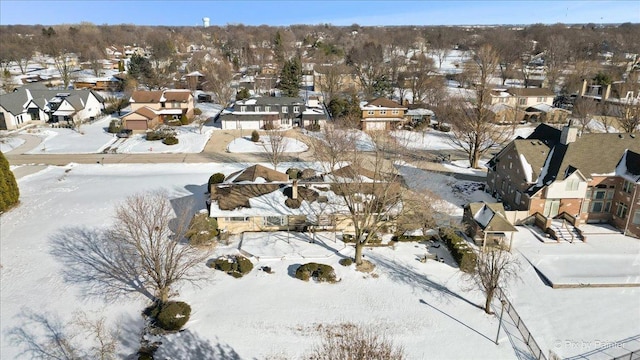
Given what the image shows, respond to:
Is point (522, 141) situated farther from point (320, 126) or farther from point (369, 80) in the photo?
point (369, 80)

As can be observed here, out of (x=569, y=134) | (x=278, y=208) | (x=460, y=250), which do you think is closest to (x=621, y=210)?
(x=569, y=134)

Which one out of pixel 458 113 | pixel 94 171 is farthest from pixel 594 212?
pixel 94 171

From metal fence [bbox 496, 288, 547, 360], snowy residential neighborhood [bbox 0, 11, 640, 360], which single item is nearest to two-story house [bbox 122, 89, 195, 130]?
snowy residential neighborhood [bbox 0, 11, 640, 360]

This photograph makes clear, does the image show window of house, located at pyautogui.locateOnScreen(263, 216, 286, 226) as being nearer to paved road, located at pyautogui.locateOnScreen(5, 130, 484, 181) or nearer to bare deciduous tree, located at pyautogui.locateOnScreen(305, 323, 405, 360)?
bare deciduous tree, located at pyautogui.locateOnScreen(305, 323, 405, 360)

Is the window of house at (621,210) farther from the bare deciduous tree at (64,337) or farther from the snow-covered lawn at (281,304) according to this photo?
the bare deciduous tree at (64,337)

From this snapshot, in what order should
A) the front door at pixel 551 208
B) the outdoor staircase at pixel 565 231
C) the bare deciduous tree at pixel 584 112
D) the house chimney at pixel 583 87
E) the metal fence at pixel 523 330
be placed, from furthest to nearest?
the house chimney at pixel 583 87, the bare deciduous tree at pixel 584 112, the front door at pixel 551 208, the outdoor staircase at pixel 565 231, the metal fence at pixel 523 330

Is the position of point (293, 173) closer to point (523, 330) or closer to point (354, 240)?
point (354, 240)

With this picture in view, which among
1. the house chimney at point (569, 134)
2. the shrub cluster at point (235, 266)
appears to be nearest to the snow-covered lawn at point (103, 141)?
the shrub cluster at point (235, 266)
